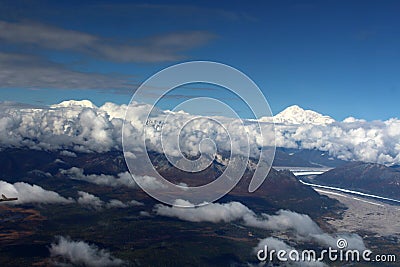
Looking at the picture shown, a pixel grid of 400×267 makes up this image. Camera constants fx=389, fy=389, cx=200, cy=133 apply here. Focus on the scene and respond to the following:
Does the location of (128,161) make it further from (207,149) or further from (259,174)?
(207,149)

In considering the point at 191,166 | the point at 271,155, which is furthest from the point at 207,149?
the point at 271,155

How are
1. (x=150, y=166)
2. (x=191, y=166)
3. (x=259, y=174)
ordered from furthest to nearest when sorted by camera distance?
(x=191, y=166) → (x=259, y=174) → (x=150, y=166)

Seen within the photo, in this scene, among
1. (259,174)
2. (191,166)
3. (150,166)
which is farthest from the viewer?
(191,166)

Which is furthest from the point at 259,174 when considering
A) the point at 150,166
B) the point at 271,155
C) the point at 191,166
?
the point at 191,166

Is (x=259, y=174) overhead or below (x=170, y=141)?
below

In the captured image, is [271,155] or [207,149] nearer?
[271,155]

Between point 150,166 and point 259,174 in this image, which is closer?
point 150,166

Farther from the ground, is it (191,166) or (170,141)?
(170,141)

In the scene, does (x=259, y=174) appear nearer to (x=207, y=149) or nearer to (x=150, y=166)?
(x=150, y=166)
